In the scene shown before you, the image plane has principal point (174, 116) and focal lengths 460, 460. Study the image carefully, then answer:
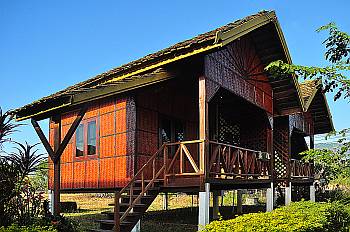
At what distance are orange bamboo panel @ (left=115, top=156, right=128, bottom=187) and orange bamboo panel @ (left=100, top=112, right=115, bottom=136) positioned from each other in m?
0.91

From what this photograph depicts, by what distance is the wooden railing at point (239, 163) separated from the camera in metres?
12.1

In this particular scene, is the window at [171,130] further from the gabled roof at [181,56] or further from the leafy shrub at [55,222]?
the leafy shrub at [55,222]

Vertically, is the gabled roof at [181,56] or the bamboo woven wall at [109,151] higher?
the gabled roof at [181,56]

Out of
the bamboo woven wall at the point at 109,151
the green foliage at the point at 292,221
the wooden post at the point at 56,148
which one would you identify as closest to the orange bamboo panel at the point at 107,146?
the bamboo woven wall at the point at 109,151

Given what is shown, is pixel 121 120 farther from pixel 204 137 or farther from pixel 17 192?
pixel 17 192

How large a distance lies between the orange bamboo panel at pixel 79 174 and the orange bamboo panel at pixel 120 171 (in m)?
1.83

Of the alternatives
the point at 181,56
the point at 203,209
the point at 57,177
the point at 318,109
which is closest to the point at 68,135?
the point at 57,177

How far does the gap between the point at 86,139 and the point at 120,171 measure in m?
2.10

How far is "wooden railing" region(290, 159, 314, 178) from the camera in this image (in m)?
19.5

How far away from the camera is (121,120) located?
13.3 m

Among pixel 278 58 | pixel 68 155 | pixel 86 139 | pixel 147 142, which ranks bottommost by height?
pixel 68 155

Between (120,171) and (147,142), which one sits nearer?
(120,171)

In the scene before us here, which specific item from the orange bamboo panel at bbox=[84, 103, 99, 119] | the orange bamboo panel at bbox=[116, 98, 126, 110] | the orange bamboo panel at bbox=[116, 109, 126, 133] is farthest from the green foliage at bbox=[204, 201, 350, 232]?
the orange bamboo panel at bbox=[84, 103, 99, 119]

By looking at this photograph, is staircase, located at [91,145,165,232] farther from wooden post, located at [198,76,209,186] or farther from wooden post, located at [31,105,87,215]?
wooden post, located at [31,105,87,215]
